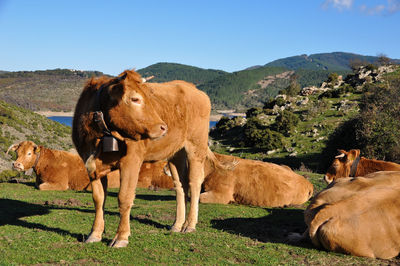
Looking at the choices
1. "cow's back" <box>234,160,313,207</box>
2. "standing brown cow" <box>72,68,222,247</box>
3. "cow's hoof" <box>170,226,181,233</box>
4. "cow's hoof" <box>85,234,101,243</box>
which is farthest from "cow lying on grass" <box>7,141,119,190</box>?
"cow's hoof" <box>85,234,101,243</box>

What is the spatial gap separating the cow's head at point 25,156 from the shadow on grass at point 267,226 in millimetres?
8303

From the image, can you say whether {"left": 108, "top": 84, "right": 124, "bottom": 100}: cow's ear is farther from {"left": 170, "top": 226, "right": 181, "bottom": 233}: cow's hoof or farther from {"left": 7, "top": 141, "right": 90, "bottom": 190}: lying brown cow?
{"left": 7, "top": 141, "right": 90, "bottom": 190}: lying brown cow

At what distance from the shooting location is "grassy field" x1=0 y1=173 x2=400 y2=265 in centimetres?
623

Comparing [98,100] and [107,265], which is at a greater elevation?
[98,100]

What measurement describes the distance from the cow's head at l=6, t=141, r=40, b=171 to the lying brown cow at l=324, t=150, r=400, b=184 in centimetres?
1057

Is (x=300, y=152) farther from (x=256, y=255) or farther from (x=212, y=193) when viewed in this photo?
(x=256, y=255)

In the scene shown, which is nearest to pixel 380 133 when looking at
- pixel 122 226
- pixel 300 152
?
pixel 300 152

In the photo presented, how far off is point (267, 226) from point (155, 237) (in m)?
3.10

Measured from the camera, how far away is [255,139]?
44.7m

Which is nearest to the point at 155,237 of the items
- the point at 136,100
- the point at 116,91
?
the point at 136,100

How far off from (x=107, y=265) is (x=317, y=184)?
39.1 feet

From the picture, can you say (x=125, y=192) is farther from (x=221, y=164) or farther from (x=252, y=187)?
(x=252, y=187)

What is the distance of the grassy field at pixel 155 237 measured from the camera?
20.4 feet

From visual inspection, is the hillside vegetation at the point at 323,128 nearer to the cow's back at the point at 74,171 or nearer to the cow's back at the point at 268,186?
the cow's back at the point at 268,186
